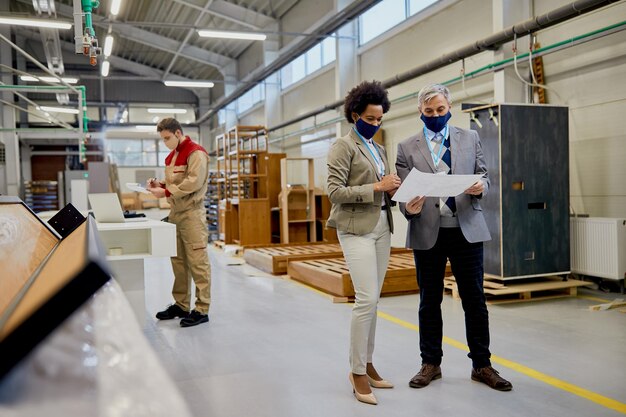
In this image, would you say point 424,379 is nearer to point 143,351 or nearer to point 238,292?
point 143,351

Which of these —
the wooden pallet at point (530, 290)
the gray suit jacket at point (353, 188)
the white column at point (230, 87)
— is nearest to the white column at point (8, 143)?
the white column at point (230, 87)

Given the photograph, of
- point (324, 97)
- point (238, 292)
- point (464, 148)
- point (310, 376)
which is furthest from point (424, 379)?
point (324, 97)

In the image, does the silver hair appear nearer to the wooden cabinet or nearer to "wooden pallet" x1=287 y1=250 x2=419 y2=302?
"wooden pallet" x1=287 y1=250 x2=419 y2=302

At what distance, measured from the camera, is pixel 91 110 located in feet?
82.6

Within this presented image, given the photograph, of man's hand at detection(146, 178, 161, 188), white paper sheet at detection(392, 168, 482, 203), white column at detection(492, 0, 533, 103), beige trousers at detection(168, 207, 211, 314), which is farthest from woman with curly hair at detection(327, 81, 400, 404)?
white column at detection(492, 0, 533, 103)

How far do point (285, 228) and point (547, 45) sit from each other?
5.68m

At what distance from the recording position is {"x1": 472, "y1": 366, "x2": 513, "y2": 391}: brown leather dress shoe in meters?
3.12

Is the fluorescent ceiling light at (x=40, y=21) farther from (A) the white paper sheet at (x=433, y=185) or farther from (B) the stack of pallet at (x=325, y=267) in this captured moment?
(A) the white paper sheet at (x=433, y=185)

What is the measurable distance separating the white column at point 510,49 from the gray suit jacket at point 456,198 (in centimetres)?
446

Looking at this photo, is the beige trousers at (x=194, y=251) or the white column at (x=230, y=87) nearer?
the beige trousers at (x=194, y=251)

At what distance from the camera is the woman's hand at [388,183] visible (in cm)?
290

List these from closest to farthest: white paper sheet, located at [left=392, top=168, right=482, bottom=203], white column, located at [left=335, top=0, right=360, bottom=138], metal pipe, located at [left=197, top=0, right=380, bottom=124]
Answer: white paper sheet, located at [left=392, top=168, right=482, bottom=203] → metal pipe, located at [left=197, top=0, right=380, bottom=124] → white column, located at [left=335, top=0, right=360, bottom=138]

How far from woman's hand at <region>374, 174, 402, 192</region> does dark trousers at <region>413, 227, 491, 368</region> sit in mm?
485

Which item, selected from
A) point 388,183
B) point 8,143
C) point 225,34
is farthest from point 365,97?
point 8,143
